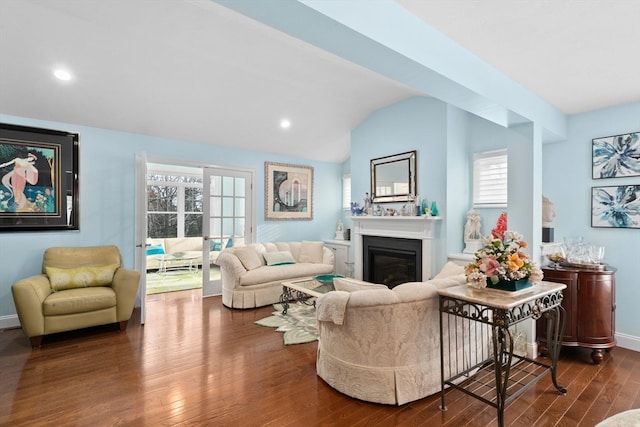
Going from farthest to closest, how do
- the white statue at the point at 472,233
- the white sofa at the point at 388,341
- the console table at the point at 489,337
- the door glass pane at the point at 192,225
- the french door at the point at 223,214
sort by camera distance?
1. the door glass pane at the point at 192,225
2. the french door at the point at 223,214
3. the white statue at the point at 472,233
4. the white sofa at the point at 388,341
5. the console table at the point at 489,337

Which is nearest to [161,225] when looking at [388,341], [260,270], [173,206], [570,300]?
[173,206]

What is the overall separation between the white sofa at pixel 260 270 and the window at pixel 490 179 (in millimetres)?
2483

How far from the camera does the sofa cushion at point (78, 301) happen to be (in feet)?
10.6

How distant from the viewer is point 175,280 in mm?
6359

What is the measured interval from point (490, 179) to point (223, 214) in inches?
159

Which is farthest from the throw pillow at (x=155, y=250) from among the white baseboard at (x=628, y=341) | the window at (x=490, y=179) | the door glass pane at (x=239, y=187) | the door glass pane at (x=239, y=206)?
the white baseboard at (x=628, y=341)

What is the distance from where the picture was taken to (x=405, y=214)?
4473 mm

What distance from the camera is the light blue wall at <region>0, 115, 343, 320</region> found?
376cm

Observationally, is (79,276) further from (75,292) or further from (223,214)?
(223,214)

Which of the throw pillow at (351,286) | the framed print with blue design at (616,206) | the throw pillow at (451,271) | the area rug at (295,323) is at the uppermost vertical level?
the framed print with blue design at (616,206)

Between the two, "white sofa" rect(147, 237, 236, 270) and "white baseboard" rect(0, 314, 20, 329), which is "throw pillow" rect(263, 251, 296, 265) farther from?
"white baseboard" rect(0, 314, 20, 329)

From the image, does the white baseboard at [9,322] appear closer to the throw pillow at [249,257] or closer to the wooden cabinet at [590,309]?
the throw pillow at [249,257]

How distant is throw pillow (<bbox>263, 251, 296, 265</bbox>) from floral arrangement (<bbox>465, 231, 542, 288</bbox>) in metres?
3.21

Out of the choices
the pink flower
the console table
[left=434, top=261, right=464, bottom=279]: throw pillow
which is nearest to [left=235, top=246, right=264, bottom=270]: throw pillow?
[left=434, top=261, right=464, bottom=279]: throw pillow
